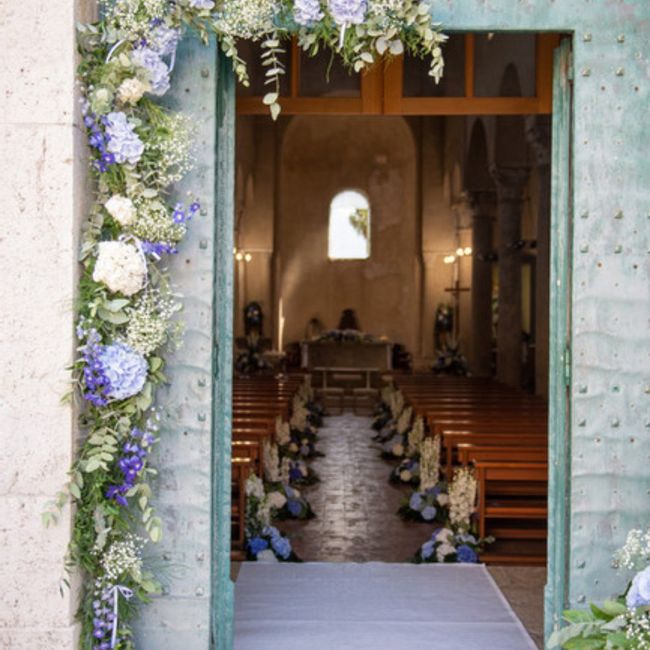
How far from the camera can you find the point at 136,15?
4.19 m

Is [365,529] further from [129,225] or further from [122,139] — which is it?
[122,139]

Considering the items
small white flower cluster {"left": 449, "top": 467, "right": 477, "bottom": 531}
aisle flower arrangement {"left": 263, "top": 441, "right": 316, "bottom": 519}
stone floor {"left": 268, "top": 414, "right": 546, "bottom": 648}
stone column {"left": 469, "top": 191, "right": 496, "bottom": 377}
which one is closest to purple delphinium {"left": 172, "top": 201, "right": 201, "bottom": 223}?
stone floor {"left": 268, "top": 414, "right": 546, "bottom": 648}

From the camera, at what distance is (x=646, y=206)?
4.54 meters

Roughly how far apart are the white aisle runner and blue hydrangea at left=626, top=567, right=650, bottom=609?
1425 mm

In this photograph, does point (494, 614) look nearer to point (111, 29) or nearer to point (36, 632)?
point (36, 632)

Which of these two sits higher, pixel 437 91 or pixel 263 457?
pixel 437 91

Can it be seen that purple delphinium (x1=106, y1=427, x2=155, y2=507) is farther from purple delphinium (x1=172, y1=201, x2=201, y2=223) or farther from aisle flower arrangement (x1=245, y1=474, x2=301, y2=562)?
aisle flower arrangement (x1=245, y1=474, x2=301, y2=562)

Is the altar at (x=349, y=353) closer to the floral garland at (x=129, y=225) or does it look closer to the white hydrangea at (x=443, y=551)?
the white hydrangea at (x=443, y=551)

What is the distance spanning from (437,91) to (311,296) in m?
21.7

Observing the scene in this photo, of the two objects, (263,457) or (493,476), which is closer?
(493,476)

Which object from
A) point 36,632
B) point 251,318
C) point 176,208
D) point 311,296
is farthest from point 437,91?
point 311,296

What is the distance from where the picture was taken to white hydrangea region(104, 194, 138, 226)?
417 centimetres

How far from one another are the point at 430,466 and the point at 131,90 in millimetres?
6547

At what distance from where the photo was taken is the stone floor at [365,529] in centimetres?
638
